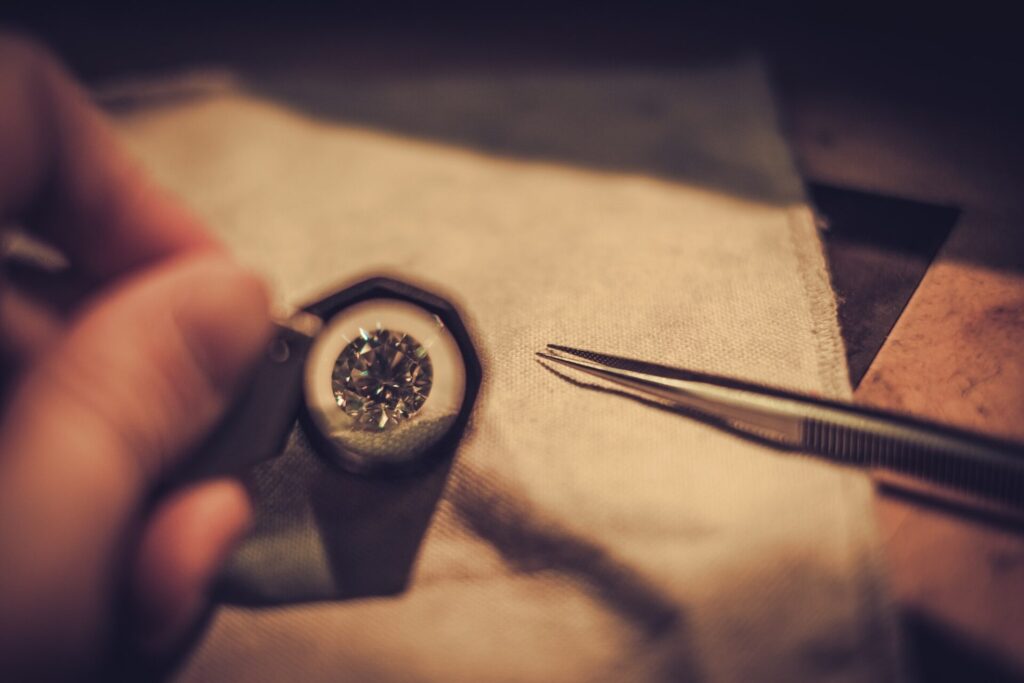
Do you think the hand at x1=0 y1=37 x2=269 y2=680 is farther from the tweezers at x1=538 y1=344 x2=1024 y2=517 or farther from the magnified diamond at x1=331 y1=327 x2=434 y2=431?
the tweezers at x1=538 y1=344 x2=1024 y2=517

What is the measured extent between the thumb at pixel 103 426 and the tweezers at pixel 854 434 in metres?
0.22

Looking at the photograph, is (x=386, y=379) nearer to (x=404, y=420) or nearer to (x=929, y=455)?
(x=404, y=420)

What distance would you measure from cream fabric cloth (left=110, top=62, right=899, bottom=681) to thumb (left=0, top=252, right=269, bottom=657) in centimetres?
11

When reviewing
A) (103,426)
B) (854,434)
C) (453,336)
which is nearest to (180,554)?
(103,426)

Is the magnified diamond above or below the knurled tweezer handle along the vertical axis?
below

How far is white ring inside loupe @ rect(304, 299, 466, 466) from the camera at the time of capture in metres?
0.36

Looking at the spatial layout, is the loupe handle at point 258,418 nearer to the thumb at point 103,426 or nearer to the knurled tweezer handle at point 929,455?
the thumb at point 103,426

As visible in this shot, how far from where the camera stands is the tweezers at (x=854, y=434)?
309 millimetres

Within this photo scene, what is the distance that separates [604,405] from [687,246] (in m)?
0.14

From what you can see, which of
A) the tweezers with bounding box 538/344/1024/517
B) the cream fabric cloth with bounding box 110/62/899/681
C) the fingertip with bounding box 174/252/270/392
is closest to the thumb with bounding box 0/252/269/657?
the fingertip with bounding box 174/252/270/392

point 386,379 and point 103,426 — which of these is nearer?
point 103,426

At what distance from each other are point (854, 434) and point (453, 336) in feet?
0.74

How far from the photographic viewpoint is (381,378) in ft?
1.21

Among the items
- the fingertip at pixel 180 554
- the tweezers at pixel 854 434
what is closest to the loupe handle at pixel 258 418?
the fingertip at pixel 180 554
